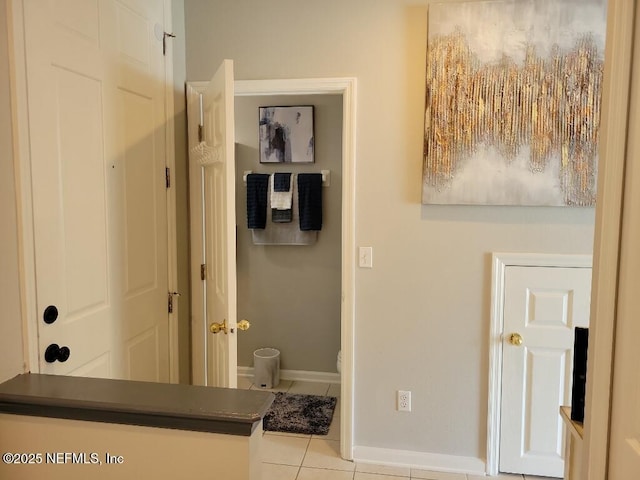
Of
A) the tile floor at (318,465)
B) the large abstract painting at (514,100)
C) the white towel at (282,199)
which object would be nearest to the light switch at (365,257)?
the large abstract painting at (514,100)

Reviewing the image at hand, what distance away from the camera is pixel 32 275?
59.6 inches

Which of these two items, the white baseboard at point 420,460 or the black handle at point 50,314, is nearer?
the black handle at point 50,314

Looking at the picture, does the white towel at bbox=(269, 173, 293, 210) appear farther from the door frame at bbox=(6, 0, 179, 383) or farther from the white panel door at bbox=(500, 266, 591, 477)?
the door frame at bbox=(6, 0, 179, 383)

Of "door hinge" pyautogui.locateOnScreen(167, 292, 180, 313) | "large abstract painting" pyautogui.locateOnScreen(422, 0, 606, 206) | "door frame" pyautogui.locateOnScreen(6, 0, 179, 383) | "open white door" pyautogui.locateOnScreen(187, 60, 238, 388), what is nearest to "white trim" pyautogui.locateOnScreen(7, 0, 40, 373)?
"door frame" pyautogui.locateOnScreen(6, 0, 179, 383)

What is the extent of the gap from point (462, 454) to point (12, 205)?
2.36m

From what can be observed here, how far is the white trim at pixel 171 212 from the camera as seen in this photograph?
2361mm

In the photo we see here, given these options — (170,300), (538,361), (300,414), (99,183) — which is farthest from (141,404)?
(300,414)

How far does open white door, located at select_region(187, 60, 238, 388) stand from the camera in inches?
74.8

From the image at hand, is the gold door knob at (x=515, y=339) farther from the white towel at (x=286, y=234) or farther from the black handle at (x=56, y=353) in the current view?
the black handle at (x=56, y=353)

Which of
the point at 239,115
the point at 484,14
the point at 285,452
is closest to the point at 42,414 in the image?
the point at 285,452

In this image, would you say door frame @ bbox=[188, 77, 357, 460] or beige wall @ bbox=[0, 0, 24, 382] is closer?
beige wall @ bbox=[0, 0, 24, 382]

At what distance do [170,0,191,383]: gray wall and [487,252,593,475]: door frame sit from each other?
1621 mm

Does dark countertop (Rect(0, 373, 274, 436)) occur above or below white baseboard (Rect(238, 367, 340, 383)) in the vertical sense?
above

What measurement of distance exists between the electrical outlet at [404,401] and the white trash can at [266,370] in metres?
1.37
